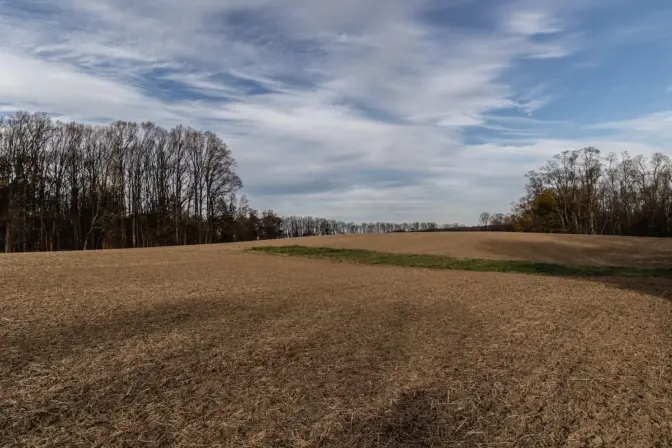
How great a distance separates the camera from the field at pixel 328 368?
17.5 feet

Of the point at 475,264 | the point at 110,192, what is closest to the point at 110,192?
the point at 110,192

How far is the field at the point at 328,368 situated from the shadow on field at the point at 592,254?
675 centimetres

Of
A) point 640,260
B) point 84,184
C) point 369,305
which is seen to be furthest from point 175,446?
point 84,184

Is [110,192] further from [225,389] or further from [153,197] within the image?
[225,389]

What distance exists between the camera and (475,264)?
90.3 feet

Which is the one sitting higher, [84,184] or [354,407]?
[84,184]

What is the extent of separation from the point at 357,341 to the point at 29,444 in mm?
5696

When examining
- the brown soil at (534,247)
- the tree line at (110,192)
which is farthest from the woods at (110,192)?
the brown soil at (534,247)

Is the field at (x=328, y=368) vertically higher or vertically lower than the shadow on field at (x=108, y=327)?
lower

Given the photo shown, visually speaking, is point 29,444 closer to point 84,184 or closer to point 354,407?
point 354,407

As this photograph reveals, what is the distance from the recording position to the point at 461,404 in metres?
6.14

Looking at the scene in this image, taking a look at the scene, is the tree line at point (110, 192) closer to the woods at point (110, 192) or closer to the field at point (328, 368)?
the woods at point (110, 192)

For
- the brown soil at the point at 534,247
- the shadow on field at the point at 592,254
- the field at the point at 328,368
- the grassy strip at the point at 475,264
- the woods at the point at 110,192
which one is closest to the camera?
the field at the point at 328,368

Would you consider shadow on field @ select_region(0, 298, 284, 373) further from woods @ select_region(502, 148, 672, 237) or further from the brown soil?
woods @ select_region(502, 148, 672, 237)
